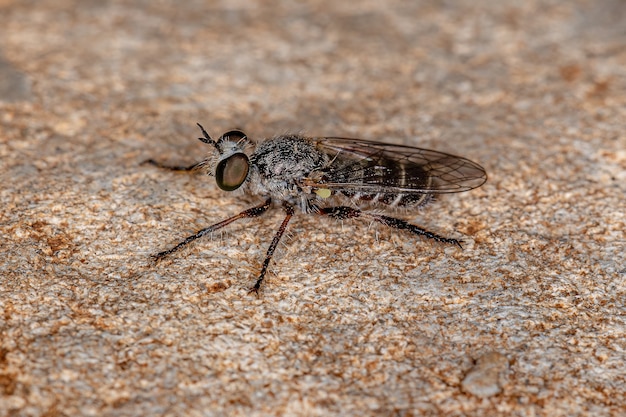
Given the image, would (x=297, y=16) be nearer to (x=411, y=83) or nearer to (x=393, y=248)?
(x=411, y=83)

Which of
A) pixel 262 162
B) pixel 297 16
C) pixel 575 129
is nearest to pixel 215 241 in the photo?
pixel 262 162

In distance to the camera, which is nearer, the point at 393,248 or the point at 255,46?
the point at 393,248

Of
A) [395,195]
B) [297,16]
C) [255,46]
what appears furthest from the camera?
[297,16]

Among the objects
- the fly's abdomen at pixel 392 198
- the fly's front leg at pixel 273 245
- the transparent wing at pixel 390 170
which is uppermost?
the transparent wing at pixel 390 170

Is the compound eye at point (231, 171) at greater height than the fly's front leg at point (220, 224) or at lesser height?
greater

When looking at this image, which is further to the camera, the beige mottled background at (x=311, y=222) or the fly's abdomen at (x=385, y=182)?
the fly's abdomen at (x=385, y=182)

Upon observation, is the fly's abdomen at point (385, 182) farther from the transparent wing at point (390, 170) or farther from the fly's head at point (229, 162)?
the fly's head at point (229, 162)

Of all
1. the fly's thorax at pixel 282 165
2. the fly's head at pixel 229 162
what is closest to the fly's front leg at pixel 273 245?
the fly's thorax at pixel 282 165

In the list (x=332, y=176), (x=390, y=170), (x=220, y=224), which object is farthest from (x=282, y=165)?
(x=390, y=170)

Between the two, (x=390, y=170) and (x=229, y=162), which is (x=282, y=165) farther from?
(x=390, y=170)
